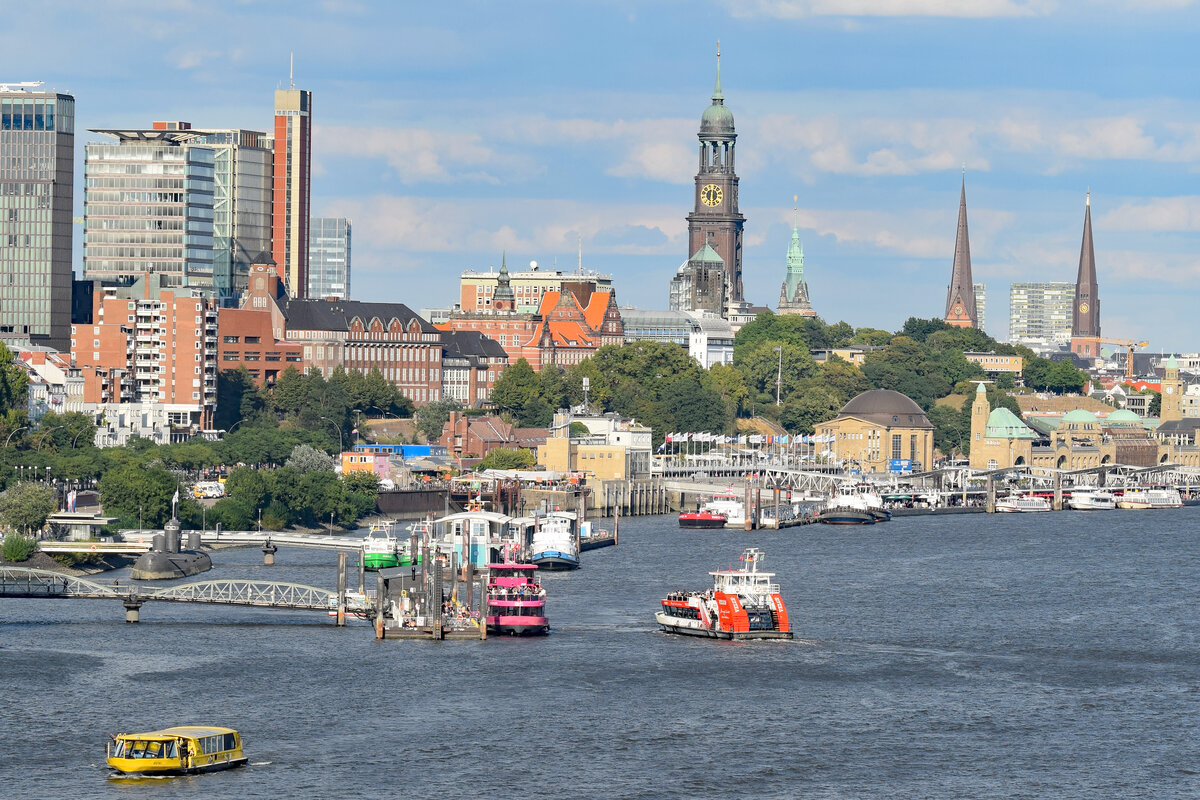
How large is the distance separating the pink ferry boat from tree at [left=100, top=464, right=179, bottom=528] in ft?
147

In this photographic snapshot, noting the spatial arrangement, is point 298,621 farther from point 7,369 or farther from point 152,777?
point 7,369

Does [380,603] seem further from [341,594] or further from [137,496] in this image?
[137,496]

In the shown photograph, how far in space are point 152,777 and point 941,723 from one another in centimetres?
2725

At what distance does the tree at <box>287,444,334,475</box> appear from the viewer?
172m

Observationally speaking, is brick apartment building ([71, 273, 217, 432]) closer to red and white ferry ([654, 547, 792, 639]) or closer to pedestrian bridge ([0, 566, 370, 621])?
pedestrian bridge ([0, 566, 370, 621])

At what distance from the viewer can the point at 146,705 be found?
79.3 meters

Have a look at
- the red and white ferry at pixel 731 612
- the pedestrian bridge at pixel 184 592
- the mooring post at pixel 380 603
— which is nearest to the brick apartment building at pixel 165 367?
the pedestrian bridge at pixel 184 592

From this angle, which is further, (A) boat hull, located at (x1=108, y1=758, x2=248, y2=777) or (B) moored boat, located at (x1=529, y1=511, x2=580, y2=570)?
(B) moored boat, located at (x1=529, y1=511, x2=580, y2=570)

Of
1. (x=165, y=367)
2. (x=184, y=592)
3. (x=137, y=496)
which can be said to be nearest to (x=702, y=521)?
(x=137, y=496)

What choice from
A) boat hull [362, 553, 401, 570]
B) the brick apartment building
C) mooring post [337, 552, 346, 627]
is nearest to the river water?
mooring post [337, 552, 346, 627]

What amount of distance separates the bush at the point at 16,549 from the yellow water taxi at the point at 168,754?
50101 mm

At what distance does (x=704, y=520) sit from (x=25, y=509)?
187 feet

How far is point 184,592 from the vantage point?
104812 mm

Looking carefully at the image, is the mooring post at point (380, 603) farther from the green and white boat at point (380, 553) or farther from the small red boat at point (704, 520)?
the small red boat at point (704, 520)
